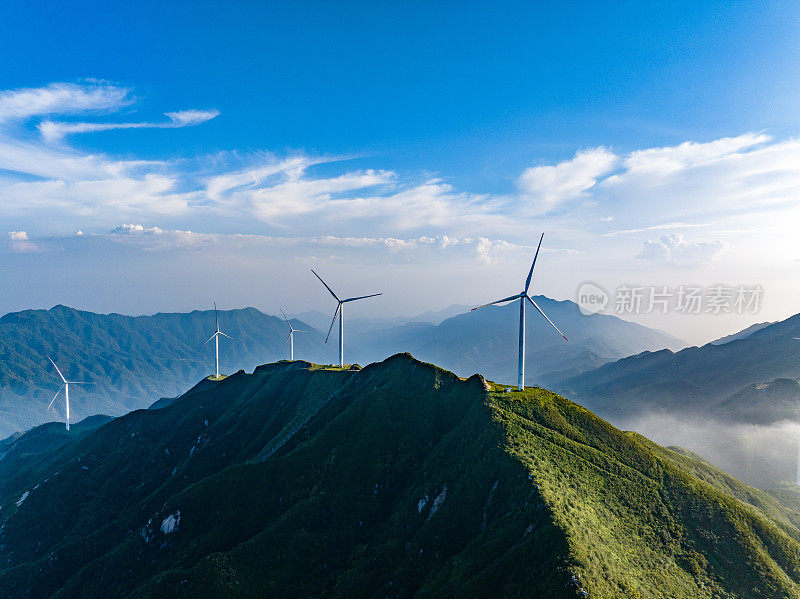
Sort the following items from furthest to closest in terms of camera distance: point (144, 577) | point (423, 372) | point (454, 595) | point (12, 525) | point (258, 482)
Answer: point (12, 525)
point (423, 372)
point (258, 482)
point (144, 577)
point (454, 595)

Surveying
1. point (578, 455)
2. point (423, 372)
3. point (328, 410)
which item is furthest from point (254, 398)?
point (578, 455)

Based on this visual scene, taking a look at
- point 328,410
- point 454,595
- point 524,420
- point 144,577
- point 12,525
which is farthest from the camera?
point 12,525

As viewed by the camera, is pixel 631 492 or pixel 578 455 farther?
pixel 578 455

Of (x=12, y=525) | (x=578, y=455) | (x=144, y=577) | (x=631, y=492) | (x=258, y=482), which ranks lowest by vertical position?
(x=12, y=525)

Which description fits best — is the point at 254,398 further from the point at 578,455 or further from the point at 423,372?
the point at 578,455

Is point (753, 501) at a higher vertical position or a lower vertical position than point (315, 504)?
lower

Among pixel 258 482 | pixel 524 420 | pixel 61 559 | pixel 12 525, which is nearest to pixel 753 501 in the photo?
pixel 524 420
